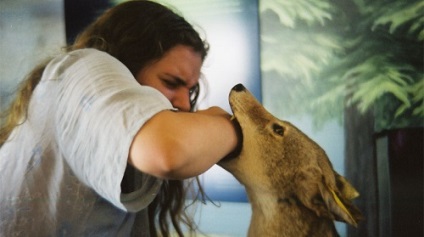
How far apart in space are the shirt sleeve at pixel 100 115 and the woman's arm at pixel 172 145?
1cm

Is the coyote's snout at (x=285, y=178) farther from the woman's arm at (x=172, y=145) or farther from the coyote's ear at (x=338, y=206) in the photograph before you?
the woman's arm at (x=172, y=145)

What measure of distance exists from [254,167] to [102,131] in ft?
0.89

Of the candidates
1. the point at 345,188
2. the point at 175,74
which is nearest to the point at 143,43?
the point at 175,74

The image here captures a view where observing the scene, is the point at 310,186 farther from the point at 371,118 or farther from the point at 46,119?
the point at 46,119

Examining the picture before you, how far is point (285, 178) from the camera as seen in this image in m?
0.74

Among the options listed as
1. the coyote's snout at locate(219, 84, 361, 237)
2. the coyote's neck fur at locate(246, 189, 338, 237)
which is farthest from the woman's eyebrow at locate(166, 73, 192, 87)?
the coyote's neck fur at locate(246, 189, 338, 237)

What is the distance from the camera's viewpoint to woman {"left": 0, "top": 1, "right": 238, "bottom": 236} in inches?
21.6

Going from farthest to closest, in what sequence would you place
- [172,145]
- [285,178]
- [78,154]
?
[285,178], [78,154], [172,145]

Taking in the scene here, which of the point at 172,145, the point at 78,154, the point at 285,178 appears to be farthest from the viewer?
the point at 285,178

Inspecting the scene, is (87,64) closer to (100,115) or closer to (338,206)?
(100,115)

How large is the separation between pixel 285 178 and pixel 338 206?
0.09 metres

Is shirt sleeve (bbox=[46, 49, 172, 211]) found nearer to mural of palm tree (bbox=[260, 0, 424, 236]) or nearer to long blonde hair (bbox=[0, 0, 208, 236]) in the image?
long blonde hair (bbox=[0, 0, 208, 236])

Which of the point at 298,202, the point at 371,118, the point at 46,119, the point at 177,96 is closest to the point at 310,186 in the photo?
the point at 298,202

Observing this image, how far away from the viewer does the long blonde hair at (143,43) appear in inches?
32.0
